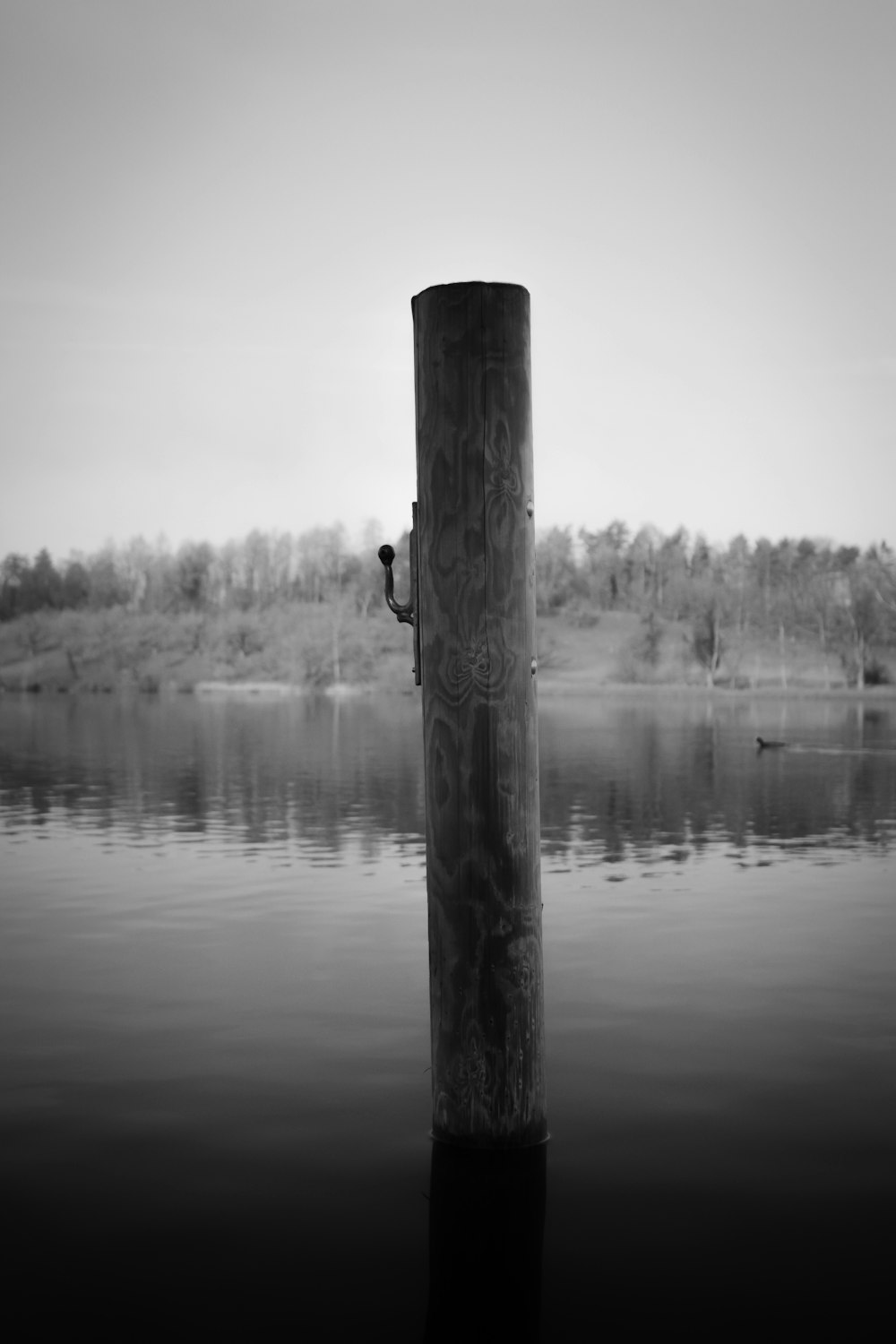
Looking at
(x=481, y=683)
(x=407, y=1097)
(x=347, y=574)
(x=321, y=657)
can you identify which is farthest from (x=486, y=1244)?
(x=347, y=574)

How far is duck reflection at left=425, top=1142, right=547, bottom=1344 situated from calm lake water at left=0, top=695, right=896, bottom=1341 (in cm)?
1

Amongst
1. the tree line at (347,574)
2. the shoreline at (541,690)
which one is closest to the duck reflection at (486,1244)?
the shoreline at (541,690)

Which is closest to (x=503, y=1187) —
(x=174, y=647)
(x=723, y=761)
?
(x=723, y=761)

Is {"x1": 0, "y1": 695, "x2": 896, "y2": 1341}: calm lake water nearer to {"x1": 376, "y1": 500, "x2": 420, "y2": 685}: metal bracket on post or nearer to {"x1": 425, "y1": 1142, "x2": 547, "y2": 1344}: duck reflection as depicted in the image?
{"x1": 425, "y1": 1142, "x2": 547, "y2": 1344}: duck reflection

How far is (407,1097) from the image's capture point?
7.21 metres

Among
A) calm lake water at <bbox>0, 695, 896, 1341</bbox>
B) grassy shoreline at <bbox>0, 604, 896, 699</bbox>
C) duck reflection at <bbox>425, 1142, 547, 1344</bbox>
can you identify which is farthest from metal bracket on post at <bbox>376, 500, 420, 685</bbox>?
grassy shoreline at <bbox>0, 604, 896, 699</bbox>

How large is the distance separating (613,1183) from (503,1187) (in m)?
0.51

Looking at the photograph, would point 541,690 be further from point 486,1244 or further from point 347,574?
point 486,1244

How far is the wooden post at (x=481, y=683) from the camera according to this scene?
5.75 m

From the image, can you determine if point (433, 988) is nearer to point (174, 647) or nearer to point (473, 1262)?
point (473, 1262)

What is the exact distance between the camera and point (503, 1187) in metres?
5.87

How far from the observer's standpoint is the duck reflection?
4902 mm

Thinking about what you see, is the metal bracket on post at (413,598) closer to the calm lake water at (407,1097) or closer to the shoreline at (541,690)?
the calm lake water at (407,1097)

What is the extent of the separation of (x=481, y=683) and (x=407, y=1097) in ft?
8.55
